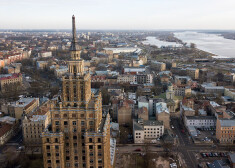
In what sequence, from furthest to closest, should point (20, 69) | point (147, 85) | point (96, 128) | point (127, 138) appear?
point (20, 69) → point (147, 85) → point (127, 138) → point (96, 128)

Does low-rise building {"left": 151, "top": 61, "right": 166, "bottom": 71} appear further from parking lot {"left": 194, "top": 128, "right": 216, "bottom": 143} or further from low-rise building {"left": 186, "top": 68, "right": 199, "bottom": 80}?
parking lot {"left": 194, "top": 128, "right": 216, "bottom": 143}

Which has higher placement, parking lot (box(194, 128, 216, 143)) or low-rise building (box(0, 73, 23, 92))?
low-rise building (box(0, 73, 23, 92))

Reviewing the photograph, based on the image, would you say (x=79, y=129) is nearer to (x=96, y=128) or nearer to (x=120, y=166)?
(x=96, y=128)

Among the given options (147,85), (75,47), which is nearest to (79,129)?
(75,47)

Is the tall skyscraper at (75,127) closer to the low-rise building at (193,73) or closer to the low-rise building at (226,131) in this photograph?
the low-rise building at (226,131)

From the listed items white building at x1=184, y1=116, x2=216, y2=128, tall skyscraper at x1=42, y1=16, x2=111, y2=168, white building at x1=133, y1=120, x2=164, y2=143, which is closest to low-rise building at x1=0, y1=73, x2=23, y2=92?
white building at x1=133, y1=120, x2=164, y2=143

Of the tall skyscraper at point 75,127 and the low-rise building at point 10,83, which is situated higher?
the tall skyscraper at point 75,127

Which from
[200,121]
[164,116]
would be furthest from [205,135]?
[164,116]

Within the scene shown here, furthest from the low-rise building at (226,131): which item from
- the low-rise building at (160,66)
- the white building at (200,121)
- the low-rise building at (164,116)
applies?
the low-rise building at (160,66)
